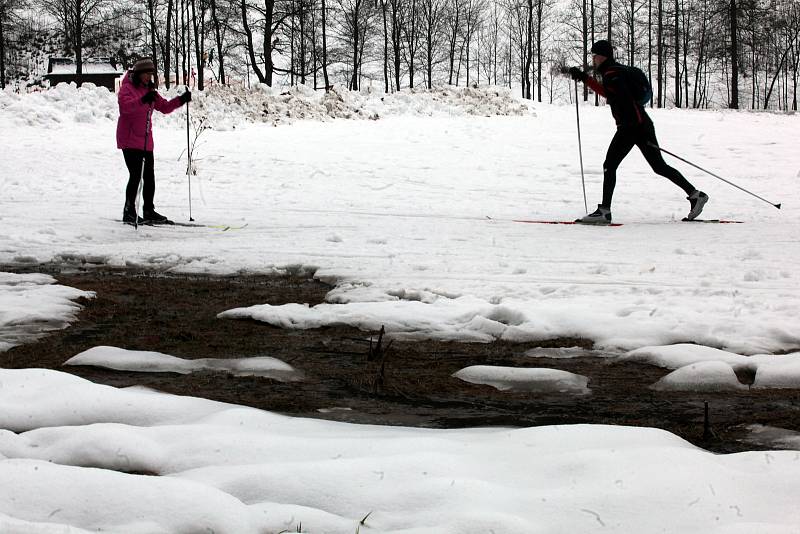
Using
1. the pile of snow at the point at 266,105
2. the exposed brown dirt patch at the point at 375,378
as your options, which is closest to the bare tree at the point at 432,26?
the pile of snow at the point at 266,105

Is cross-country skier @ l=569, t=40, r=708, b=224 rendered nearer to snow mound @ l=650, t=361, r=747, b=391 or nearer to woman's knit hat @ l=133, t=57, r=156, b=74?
woman's knit hat @ l=133, t=57, r=156, b=74

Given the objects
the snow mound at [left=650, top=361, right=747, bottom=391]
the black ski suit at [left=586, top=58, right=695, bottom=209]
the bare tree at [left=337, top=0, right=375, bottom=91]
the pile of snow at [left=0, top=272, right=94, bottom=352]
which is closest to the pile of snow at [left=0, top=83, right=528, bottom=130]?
the black ski suit at [left=586, top=58, right=695, bottom=209]

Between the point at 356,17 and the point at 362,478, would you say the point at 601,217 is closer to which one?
the point at 362,478

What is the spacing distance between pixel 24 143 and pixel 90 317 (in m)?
13.2

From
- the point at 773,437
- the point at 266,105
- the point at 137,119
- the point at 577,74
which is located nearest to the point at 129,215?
the point at 137,119

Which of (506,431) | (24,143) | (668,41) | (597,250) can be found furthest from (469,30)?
(506,431)

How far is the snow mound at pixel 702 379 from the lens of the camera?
3507mm

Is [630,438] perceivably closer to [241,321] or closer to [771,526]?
[771,526]

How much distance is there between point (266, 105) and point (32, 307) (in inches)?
779

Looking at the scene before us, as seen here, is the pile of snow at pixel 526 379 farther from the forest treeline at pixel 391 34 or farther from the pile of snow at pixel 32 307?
the forest treeline at pixel 391 34

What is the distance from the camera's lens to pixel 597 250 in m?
7.35

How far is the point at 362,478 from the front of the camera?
236 centimetres

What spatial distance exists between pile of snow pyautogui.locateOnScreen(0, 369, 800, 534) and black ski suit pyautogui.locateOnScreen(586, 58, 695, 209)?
680 centimetres

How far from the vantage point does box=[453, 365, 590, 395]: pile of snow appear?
3.55 m
